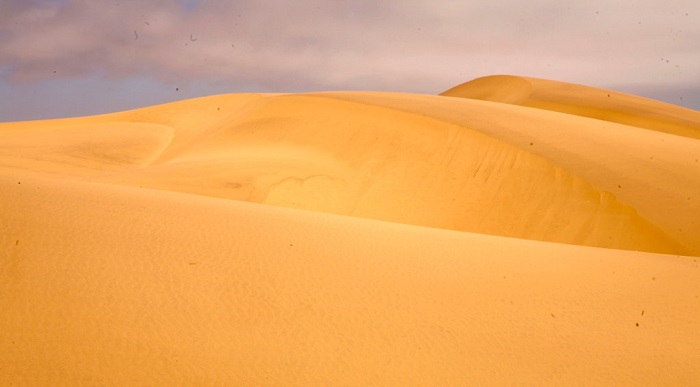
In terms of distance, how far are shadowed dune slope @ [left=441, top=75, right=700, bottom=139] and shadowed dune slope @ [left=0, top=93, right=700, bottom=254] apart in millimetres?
9807

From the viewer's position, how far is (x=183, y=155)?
1378 centimetres

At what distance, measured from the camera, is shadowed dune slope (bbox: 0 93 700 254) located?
31.1 feet

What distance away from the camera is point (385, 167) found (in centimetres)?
1171

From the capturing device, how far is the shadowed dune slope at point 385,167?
373 inches

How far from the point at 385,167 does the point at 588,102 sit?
1594 centimetres

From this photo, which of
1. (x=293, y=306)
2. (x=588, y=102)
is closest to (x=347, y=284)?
(x=293, y=306)

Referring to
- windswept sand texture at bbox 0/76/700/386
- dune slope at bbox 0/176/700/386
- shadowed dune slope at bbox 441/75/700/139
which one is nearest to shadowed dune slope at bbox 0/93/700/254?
windswept sand texture at bbox 0/76/700/386

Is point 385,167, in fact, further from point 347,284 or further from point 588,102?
point 588,102

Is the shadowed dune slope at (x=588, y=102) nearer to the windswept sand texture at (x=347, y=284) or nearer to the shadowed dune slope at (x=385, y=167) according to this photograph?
the shadowed dune slope at (x=385, y=167)

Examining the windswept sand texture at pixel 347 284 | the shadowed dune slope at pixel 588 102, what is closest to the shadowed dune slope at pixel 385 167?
the windswept sand texture at pixel 347 284

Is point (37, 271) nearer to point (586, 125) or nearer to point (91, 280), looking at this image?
point (91, 280)

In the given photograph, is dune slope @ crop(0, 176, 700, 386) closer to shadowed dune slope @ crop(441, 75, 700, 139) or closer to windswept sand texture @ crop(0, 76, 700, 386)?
windswept sand texture @ crop(0, 76, 700, 386)

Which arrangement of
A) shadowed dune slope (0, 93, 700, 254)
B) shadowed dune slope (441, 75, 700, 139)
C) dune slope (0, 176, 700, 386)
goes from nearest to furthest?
dune slope (0, 176, 700, 386), shadowed dune slope (0, 93, 700, 254), shadowed dune slope (441, 75, 700, 139)

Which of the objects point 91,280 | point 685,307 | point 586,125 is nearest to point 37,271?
point 91,280
